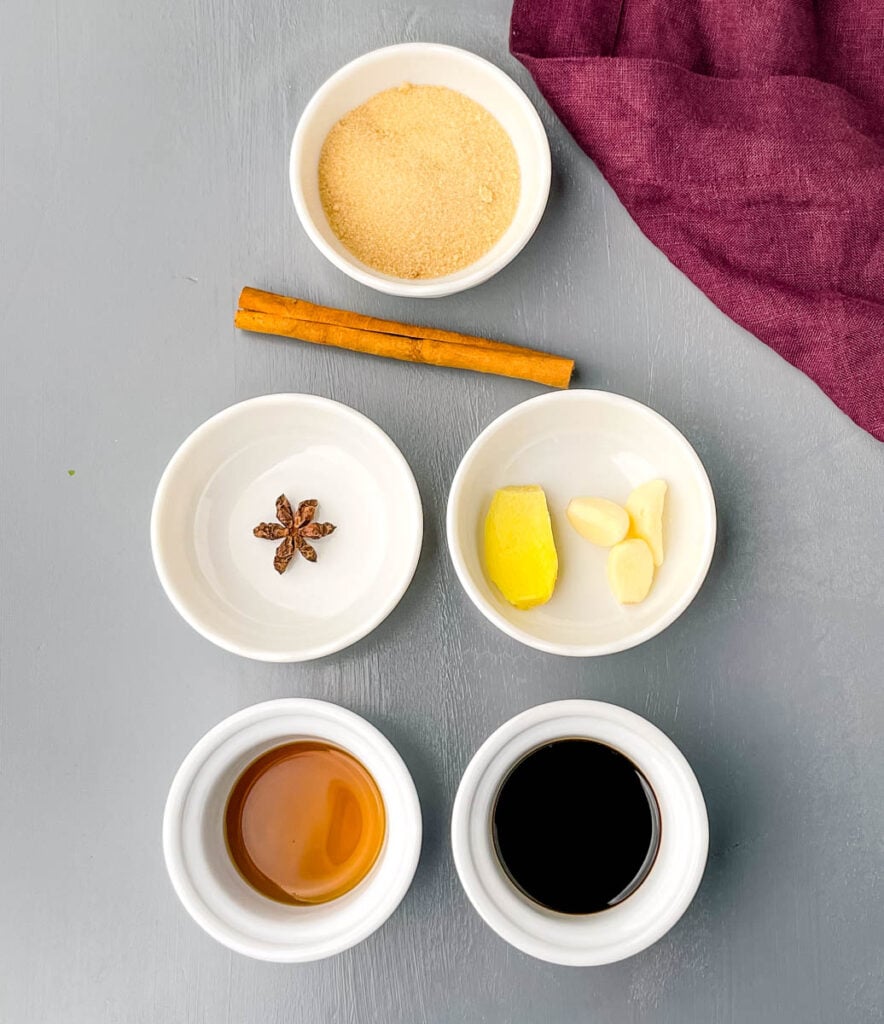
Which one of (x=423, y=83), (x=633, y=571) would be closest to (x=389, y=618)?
(x=633, y=571)

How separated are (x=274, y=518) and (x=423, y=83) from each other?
530mm

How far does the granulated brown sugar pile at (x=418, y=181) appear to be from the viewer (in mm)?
1053

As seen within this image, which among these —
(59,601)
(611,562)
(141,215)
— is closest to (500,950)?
(611,562)

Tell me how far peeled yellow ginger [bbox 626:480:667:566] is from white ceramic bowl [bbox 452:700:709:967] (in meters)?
0.19

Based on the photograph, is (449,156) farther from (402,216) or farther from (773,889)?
(773,889)

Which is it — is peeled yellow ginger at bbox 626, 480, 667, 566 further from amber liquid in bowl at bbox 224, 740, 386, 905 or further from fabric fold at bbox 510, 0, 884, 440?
amber liquid in bowl at bbox 224, 740, 386, 905

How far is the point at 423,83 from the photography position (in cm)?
108

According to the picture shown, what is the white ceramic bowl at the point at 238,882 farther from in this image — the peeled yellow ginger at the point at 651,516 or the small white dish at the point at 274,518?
the peeled yellow ginger at the point at 651,516

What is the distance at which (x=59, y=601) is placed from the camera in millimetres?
1106

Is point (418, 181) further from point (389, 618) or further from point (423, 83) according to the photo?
point (389, 618)

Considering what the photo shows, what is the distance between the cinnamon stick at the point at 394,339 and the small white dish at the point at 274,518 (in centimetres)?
10

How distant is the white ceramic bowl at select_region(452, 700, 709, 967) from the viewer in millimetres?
937

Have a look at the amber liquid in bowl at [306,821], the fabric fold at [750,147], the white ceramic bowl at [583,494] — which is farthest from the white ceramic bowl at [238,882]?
the fabric fold at [750,147]

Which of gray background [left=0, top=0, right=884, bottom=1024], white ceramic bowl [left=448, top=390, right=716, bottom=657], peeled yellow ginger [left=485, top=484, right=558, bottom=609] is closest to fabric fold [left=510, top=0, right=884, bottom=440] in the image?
gray background [left=0, top=0, right=884, bottom=1024]
